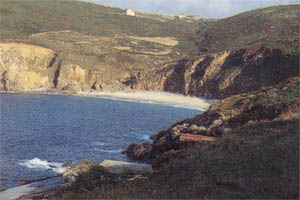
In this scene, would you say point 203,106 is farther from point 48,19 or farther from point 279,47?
point 48,19

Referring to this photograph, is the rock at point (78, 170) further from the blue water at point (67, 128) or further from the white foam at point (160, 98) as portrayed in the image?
the white foam at point (160, 98)

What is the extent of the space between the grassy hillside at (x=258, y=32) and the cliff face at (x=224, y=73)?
10.2 ft

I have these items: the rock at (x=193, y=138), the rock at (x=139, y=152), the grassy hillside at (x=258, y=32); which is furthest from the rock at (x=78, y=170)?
the grassy hillside at (x=258, y=32)

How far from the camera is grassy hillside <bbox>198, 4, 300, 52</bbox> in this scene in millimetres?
63322

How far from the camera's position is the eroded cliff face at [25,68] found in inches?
2736

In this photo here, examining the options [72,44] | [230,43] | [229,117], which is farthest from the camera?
[72,44]

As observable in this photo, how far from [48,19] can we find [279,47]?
Answer: 218 feet

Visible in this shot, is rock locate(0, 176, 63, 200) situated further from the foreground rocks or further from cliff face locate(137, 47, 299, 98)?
cliff face locate(137, 47, 299, 98)

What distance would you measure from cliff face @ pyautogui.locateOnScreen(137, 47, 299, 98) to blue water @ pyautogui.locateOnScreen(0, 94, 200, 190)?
29.4 feet

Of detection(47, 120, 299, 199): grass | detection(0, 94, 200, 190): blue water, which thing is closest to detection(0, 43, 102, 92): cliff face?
detection(0, 94, 200, 190): blue water

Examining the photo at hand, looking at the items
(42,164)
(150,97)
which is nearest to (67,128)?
(42,164)

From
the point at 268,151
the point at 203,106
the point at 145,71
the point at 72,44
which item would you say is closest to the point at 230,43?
the point at 145,71

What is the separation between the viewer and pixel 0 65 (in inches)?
2785

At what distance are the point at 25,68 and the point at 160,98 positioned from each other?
78.7 ft
